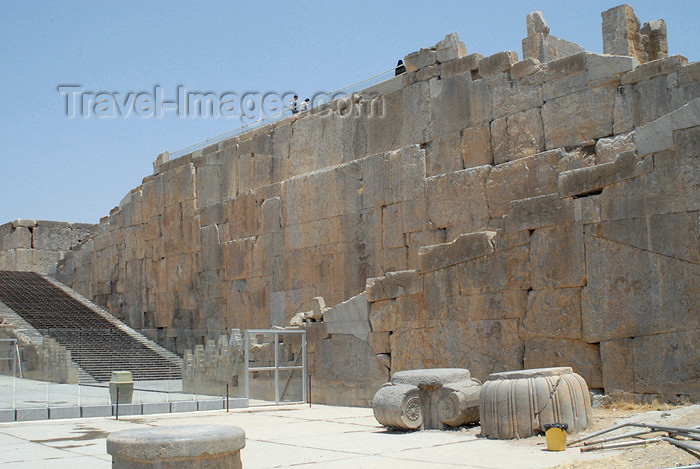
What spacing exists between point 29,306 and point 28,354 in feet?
39.8

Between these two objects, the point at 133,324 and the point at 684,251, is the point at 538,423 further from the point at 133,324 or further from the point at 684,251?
the point at 133,324

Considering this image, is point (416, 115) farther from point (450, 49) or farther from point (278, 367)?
point (278, 367)

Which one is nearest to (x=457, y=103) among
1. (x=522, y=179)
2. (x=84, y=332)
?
(x=522, y=179)

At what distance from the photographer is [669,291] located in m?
10.0

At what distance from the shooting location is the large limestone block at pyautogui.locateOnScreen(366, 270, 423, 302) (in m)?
13.2

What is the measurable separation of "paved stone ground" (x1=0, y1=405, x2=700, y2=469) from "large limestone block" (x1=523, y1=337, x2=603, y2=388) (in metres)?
0.68

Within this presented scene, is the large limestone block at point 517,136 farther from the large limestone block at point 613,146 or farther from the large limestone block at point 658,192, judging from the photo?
the large limestone block at point 658,192

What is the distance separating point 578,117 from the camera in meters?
12.9

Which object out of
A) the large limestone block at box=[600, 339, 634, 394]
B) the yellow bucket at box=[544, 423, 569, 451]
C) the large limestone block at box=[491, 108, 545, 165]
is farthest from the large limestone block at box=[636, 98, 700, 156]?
the yellow bucket at box=[544, 423, 569, 451]

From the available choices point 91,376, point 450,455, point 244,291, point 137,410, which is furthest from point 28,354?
point 450,455

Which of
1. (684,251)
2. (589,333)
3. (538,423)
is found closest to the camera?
(538,423)

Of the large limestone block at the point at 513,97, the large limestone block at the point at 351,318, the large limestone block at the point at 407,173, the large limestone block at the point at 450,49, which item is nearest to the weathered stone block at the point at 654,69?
the large limestone block at the point at 513,97

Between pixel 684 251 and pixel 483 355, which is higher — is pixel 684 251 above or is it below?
above

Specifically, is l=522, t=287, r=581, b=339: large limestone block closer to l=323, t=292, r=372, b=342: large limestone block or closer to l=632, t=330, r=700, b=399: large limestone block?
l=632, t=330, r=700, b=399: large limestone block
